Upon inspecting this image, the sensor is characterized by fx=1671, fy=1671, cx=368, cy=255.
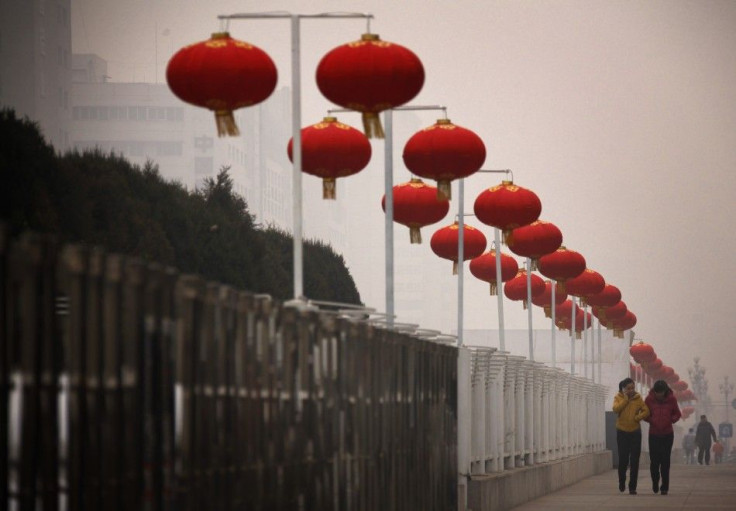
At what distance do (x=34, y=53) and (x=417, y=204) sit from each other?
3264 inches

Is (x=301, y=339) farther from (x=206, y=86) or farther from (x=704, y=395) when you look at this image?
(x=704, y=395)

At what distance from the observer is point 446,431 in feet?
48.4

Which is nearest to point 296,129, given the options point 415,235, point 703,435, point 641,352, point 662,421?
point 415,235

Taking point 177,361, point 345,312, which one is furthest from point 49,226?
point 177,361

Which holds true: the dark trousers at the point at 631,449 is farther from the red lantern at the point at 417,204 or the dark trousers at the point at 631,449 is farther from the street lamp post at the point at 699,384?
the street lamp post at the point at 699,384

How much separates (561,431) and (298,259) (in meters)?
15.5

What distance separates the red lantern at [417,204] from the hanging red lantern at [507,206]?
145 cm

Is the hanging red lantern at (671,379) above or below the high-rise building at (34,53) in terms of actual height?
below

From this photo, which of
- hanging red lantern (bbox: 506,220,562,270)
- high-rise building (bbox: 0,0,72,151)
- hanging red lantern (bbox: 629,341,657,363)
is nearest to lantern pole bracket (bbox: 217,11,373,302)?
hanging red lantern (bbox: 506,220,562,270)

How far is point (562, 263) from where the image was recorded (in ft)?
92.9

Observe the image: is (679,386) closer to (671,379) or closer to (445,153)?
(671,379)

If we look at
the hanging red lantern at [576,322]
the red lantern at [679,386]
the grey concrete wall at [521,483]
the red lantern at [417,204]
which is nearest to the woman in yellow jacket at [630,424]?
the grey concrete wall at [521,483]

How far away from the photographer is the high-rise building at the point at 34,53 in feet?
320

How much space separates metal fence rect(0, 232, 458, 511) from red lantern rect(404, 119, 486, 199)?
4991mm
